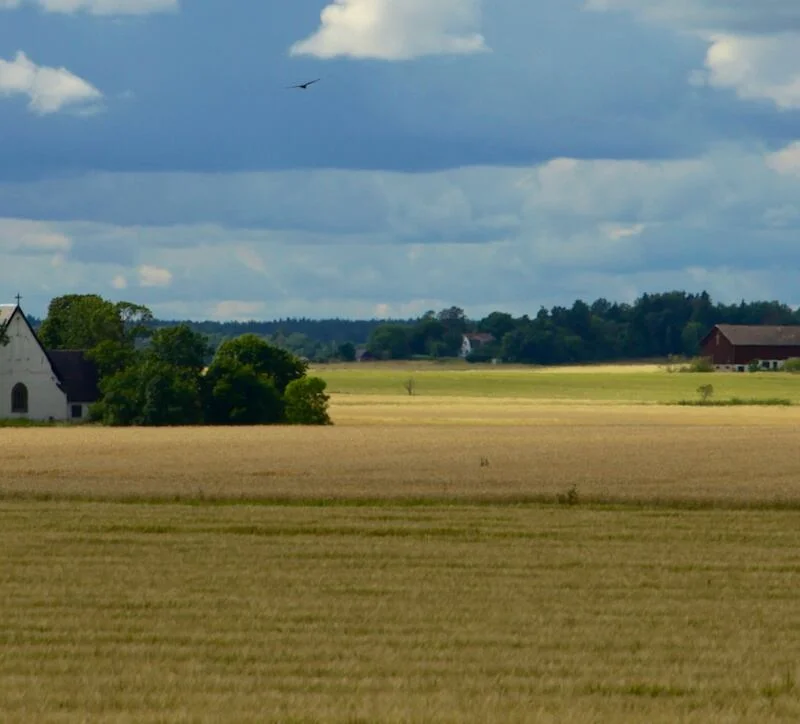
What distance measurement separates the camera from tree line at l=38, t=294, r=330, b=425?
8538 cm

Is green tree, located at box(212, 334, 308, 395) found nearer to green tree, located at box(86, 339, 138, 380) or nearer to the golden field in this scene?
the golden field

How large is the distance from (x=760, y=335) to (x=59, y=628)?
16243 centimetres

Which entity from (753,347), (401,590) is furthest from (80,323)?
(753,347)

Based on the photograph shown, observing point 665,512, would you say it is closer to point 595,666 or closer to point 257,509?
point 257,509

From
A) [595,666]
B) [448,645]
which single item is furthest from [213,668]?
[595,666]

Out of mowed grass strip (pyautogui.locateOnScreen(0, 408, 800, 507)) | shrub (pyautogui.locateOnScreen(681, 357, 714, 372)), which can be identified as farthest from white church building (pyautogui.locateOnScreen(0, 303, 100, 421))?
shrub (pyautogui.locateOnScreen(681, 357, 714, 372))

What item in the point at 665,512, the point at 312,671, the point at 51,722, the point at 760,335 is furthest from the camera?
the point at 760,335

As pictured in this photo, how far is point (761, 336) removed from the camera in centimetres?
17488

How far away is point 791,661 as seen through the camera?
1683cm

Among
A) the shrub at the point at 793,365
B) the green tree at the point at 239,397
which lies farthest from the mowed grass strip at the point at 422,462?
the shrub at the point at 793,365

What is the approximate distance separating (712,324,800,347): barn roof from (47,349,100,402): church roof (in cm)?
9478

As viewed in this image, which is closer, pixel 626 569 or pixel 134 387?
pixel 626 569

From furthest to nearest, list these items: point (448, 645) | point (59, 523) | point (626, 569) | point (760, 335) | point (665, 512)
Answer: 1. point (760, 335)
2. point (665, 512)
3. point (59, 523)
4. point (626, 569)
5. point (448, 645)

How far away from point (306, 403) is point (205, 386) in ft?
18.7
